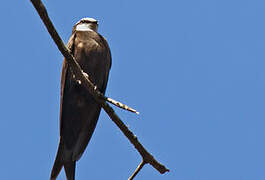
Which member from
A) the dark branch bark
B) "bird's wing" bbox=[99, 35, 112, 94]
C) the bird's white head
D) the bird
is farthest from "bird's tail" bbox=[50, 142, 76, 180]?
the bird's white head

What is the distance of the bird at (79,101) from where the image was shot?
253 inches

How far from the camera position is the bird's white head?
26.3 ft

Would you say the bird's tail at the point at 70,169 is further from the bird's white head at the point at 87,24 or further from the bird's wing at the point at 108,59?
the bird's white head at the point at 87,24

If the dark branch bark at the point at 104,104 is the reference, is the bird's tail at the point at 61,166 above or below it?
above

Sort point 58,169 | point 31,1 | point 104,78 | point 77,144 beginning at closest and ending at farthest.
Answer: point 31,1, point 58,169, point 77,144, point 104,78

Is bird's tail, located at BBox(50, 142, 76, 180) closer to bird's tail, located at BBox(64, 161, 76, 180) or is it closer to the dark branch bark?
bird's tail, located at BBox(64, 161, 76, 180)

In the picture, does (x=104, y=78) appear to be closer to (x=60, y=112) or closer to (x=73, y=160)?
(x=60, y=112)

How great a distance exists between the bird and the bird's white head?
2.63 ft

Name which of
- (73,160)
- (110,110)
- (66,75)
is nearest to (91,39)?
(66,75)

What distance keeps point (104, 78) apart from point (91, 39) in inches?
23.4

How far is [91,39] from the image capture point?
23.5 ft

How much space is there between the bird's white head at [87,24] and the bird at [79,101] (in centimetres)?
80

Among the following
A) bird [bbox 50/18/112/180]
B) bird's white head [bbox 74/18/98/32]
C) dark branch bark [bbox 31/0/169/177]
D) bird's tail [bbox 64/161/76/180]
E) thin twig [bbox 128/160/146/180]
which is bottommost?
thin twig [bbox 128/160/146/180]

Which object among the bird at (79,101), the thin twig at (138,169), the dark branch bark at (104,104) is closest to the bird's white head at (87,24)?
the bird at (79,101)
